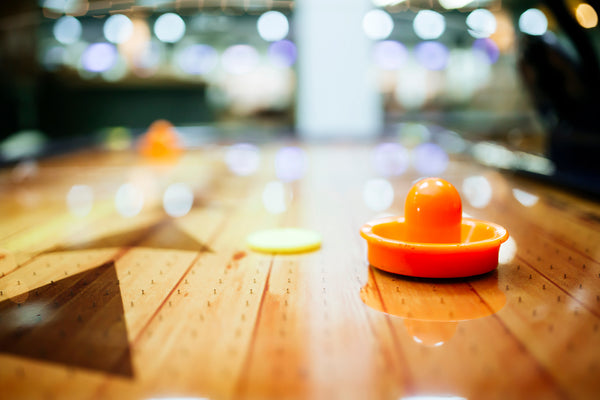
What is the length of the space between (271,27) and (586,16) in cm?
704

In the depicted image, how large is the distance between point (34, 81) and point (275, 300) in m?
5.10

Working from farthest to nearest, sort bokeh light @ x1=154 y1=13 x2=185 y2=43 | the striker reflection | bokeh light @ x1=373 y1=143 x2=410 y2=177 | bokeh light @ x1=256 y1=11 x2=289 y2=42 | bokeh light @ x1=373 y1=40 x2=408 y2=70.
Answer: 1. bokeh light @ x1=373 y1=40 x2=408 y2=70
2. bokeh light @ x1=256 y1=11 x2=289 y2=42
3. bokeh light @ x1=154 y1=13 x2=185 y2=43
4. bokeh light @ x1=373 y1=143 x2=410 y2=177
5. the striker reflection

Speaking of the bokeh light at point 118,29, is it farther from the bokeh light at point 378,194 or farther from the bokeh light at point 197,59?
the bokeh light at point 378,194

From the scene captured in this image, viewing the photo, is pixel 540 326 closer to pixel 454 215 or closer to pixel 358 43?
pixel 454 215

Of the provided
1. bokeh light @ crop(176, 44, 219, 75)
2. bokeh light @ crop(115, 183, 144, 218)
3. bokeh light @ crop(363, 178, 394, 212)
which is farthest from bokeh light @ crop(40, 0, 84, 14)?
bokeh light @ crop(363, 178, 394, 212)

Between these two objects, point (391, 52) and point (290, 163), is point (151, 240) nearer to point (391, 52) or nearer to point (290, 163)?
point (290, 163)

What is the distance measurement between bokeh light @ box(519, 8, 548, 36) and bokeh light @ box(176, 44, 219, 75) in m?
6.59

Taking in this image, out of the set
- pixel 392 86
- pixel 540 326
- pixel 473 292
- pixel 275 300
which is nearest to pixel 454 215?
pixel 473 292

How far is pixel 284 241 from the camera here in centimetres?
149

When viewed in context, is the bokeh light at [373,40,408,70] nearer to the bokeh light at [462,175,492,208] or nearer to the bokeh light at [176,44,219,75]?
the bokeh light at [176,44,219,75]

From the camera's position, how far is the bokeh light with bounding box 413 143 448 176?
10.6ft

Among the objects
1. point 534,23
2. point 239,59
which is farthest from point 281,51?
point 534,23

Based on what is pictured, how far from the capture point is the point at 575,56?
7.66 feet

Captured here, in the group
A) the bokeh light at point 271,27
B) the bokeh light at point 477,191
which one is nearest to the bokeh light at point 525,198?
the bokeh light at point 477,191
